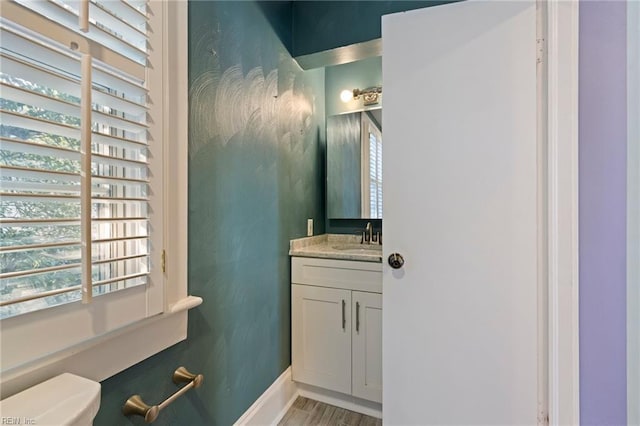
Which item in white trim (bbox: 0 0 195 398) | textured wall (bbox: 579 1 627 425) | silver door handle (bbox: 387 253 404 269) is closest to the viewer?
white trim (bbox: 0 0 195 398)

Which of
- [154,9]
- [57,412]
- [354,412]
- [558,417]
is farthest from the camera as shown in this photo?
[354,412]

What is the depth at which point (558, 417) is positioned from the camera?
107cm

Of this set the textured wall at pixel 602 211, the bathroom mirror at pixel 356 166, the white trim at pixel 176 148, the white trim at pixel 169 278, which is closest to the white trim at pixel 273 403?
the white trim at pixel 169 278

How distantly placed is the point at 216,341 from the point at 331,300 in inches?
28.2

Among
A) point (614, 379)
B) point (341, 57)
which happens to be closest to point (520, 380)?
point (614, 379)

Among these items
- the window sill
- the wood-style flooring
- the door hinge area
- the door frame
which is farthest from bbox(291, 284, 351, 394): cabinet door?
the door hinge area

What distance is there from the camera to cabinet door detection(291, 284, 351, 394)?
1.73 m

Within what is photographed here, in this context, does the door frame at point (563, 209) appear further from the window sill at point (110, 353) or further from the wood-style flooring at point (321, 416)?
the window sill at point (110, 353)

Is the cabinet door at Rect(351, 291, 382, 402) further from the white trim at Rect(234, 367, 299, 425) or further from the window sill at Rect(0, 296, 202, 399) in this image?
the window sill at Rect(0, 296, 202, 399)

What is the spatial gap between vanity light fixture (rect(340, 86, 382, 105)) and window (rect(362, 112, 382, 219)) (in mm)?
99

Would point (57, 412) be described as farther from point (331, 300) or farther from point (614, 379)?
point (614, 379)

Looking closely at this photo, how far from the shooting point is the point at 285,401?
5.74ft

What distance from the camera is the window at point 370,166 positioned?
2262 mm

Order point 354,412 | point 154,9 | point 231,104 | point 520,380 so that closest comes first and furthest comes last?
point 154,9 → point 520,380 → point 231,104 → point 354,412
